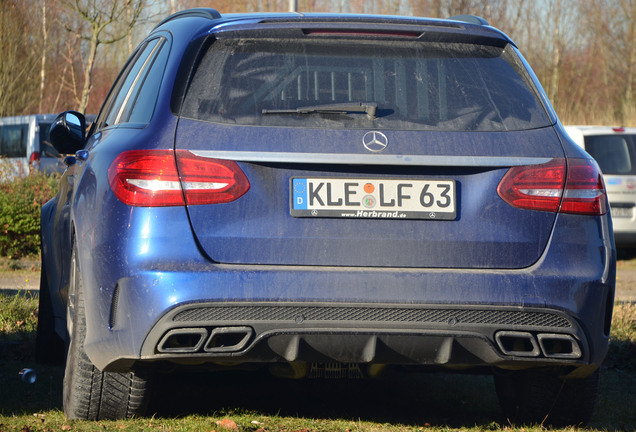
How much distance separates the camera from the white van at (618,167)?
1529 centimetres

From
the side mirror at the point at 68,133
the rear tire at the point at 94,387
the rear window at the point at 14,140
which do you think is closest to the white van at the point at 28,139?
the rear window at the point at 14,140

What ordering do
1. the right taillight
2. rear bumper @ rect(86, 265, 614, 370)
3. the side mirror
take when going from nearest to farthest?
rear bumper @ rect(86, 265, 614, 370)
the right taillight
the side mirror

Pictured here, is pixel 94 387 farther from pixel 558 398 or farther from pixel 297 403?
pixel 558 398

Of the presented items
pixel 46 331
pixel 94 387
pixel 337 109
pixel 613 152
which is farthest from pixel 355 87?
pixel 613 152

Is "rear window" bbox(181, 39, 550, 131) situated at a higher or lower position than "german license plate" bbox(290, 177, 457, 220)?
higher

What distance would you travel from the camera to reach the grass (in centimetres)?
445

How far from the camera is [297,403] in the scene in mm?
5145

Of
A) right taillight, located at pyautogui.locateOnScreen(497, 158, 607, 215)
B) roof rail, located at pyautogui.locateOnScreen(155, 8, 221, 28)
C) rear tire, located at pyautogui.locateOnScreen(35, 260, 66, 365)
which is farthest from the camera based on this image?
rear tire, located at pyautogui.locateOnScreen(35, 260, 66, 365)

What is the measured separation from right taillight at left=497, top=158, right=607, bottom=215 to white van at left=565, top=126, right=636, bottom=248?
11466mm

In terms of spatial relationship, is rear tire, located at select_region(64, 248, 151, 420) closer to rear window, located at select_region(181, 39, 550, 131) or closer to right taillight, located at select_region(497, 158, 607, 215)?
rear window, located at select_region(181, 39, 550, 131)

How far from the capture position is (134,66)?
5105 millimetres

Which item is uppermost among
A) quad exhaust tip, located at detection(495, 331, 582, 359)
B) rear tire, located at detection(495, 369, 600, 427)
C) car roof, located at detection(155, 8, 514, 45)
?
car roof, located at detection(155, 8, 514, 45)

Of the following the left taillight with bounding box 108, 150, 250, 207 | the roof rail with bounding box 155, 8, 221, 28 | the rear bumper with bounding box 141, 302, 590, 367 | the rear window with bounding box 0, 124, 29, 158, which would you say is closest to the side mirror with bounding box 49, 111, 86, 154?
the roof rail with bounding box 155, 8, 221, 28

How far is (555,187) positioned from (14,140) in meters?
20.1
